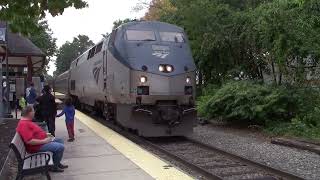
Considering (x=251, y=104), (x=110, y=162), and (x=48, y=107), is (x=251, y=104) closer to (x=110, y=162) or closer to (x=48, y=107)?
(x=48, y=107)

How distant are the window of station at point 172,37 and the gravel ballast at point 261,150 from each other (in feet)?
9.31

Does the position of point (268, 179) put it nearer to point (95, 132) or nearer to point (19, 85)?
point (95, 132)

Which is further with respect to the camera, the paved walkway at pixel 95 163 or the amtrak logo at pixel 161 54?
the amtrak logo at pixel 161 54

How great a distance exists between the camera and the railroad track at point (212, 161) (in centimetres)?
979

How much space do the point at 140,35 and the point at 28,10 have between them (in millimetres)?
4524

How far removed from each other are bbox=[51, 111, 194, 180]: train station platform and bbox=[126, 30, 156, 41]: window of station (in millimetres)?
2784

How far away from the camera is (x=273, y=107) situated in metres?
16.6

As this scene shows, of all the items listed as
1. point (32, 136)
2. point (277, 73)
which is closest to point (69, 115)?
point (32, 136)

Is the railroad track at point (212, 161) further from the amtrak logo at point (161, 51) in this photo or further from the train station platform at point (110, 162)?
the amtrak logo at point (161, 51)

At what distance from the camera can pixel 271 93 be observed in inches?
671

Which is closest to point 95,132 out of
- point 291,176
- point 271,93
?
point 271,93

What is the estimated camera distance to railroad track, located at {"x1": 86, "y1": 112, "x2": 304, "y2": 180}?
979 centimetres

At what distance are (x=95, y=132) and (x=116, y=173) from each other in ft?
22.4

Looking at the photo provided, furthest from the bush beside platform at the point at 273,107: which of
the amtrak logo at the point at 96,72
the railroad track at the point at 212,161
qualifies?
the amtrak logo at the point at 96,72
